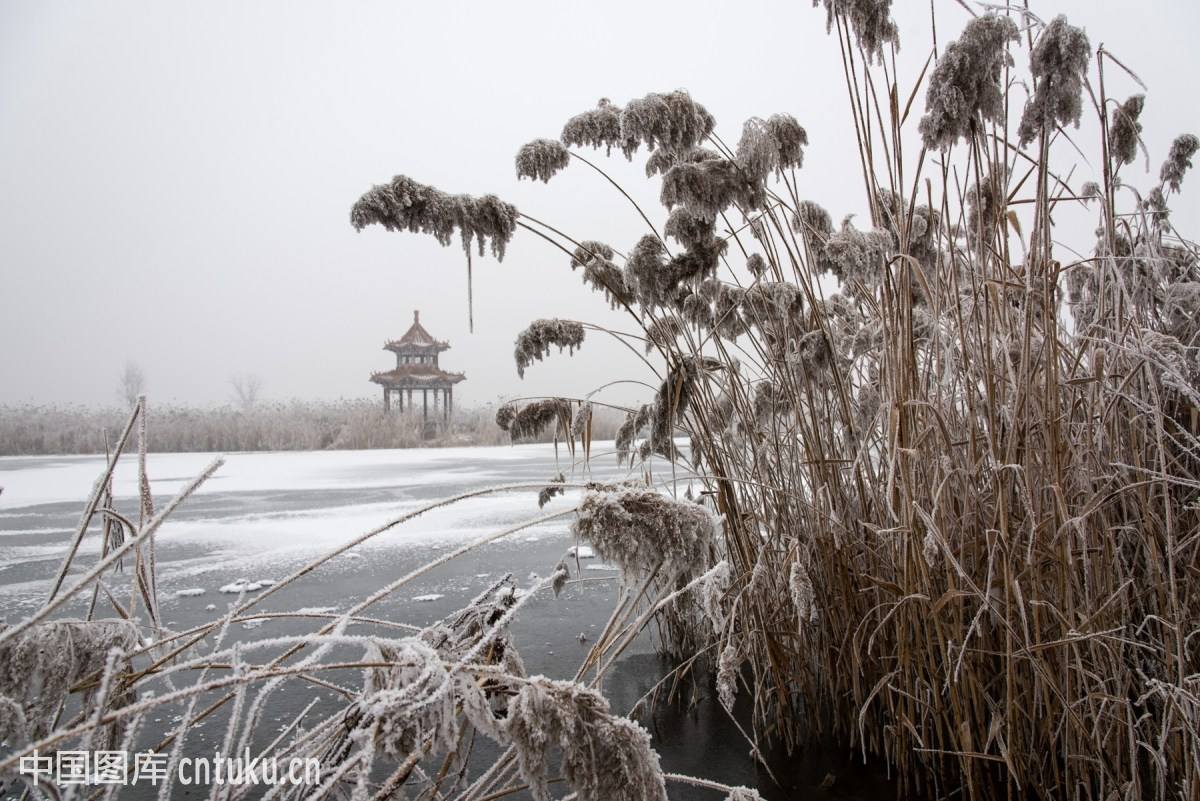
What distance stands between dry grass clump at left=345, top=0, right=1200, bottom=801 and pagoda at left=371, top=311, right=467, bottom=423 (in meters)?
25.5

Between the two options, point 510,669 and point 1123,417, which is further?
point 1123,417

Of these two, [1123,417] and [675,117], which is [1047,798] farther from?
[675,117]

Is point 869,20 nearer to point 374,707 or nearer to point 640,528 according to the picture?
point 640,528

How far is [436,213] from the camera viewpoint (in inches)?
68.1

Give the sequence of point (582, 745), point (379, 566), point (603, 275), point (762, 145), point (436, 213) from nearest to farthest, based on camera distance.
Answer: point (582, 745), point (762, 145), point (436, 213), point (603, 275), point (379, 566)

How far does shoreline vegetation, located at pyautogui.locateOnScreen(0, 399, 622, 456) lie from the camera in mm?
14531

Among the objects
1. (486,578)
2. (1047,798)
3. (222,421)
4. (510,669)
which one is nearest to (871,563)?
(1047,798)

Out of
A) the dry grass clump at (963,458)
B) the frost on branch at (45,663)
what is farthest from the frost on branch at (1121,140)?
the frost on branch at (45,663)

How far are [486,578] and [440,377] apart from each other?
85.0ft

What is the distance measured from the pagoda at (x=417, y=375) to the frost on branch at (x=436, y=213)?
25.4 m

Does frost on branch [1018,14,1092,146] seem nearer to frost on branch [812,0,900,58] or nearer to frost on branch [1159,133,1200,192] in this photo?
frost on branch [812,0,900,58]

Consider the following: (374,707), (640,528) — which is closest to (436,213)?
(640,528)

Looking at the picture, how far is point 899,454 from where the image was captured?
140cm

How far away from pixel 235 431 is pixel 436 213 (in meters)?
15.3
